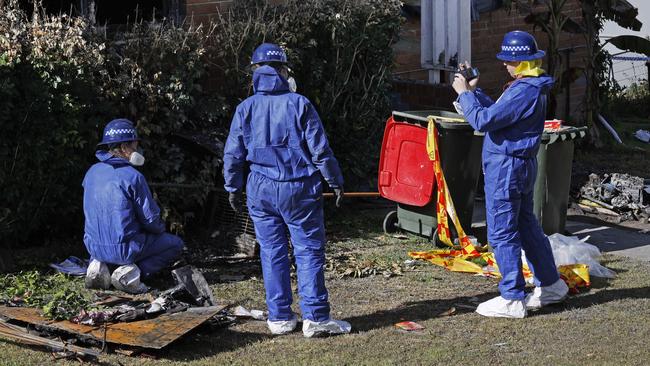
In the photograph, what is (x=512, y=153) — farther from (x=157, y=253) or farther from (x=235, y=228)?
(x=235, y=228)

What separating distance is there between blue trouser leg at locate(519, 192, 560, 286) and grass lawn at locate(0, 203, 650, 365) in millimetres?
243

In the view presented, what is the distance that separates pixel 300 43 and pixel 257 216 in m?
3.72

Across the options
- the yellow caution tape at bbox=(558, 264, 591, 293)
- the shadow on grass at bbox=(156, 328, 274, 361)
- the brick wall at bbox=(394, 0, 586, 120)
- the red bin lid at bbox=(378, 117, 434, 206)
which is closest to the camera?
the shadow on grass at bbox=(156, 328, 274, 361)

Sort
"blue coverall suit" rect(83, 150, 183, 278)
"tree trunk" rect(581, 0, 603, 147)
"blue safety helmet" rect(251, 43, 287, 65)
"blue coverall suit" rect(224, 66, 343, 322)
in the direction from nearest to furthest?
"blue coverall suit" rect(224, 66, 343, 322), "blue safety helmet" rect(251, 43, 287, 65), "blue coverall suit" rect(83, 150, 183, 278), "tree trunk" rect(581, 0, 603, 147)

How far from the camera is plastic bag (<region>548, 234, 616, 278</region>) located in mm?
8586

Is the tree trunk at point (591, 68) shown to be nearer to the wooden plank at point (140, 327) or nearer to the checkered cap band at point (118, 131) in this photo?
the checkered cap band at point (118, 131)

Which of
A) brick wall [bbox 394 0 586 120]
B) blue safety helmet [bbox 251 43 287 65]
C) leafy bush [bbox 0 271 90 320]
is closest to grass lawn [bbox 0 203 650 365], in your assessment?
leafy bush [bbox 0 271 90 320]

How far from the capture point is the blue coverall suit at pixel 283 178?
22.6 feet

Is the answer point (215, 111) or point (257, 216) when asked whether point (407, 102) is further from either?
point (257, 216)

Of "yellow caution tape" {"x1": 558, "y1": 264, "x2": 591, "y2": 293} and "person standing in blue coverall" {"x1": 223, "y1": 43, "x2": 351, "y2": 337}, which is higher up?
"person standing in blue coverall" {"x1": 223, "y1": 43, "x2": 351, "y2": 337}

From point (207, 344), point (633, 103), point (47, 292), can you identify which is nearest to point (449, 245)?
point (207, 344)

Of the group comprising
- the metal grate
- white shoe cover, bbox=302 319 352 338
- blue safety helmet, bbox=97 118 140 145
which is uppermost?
blue safety helmet, bbox=97 118 140 145

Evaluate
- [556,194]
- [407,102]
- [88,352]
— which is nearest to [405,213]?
[556,194]

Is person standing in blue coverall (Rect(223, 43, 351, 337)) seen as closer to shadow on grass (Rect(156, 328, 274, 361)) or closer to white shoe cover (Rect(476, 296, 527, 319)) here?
shadow on grass (Rect(156, 328, 274, 361))
